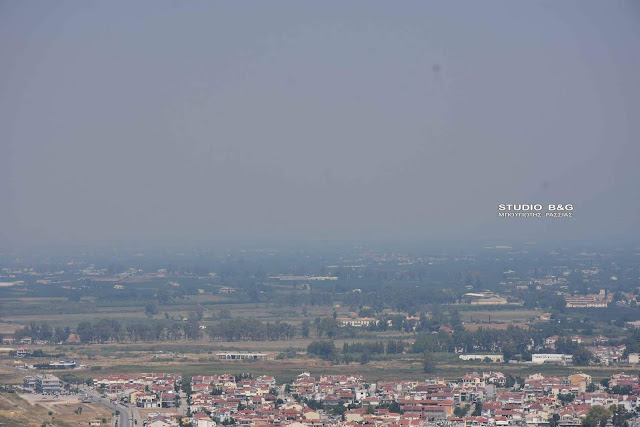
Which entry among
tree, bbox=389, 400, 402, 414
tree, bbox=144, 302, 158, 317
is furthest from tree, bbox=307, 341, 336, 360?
tree, bbox=144, 302, 158, 317

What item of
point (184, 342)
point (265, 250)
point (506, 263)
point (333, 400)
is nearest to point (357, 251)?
point (265, 250)

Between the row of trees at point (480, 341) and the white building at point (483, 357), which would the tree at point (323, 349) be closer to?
the row of trees at point (480, 341)

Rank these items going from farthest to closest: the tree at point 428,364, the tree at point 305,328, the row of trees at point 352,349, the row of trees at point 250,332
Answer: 1. the tree at point 305,328
2. the row of trees at point 250,332
3. the row of trees at point 352,349
4. the tree at point 428,364

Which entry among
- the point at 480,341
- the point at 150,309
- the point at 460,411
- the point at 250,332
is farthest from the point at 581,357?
the point at 150,309

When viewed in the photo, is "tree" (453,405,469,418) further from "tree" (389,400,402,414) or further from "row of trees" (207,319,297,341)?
"row of trees" (207,319,297,341)

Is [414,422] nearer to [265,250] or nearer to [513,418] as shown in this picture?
[513,418]

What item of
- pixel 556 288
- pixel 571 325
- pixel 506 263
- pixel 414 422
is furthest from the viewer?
pixel 506 263

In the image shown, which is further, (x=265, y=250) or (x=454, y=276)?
(x=265, y=250)

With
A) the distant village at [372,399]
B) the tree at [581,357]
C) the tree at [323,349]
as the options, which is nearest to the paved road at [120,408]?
the distant village at [372,399]

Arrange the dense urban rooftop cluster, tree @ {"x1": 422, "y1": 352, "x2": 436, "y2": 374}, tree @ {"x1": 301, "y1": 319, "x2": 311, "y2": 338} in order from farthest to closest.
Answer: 1. tree @ {"x1": 301, "y1": 319, "x2": 311, "y2": 338}
2. tree @ {"x1": 422, "y1": 352, "x2": 436, "y2": 374}
3. the dense urban rooftop cluster
